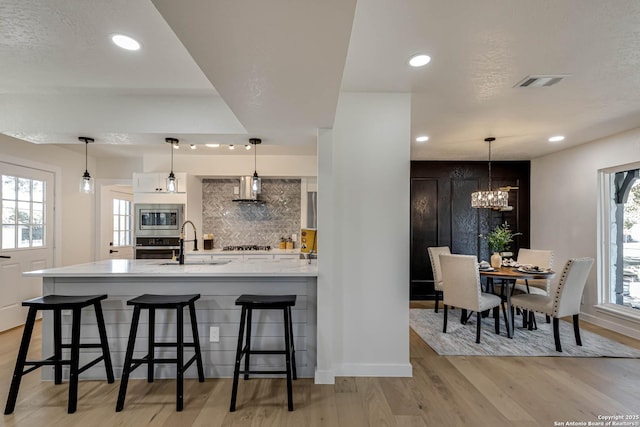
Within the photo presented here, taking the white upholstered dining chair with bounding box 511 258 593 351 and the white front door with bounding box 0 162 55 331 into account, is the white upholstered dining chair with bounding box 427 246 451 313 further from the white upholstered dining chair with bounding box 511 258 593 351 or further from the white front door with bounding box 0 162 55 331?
the white front door with bounding box 0 162 55 331

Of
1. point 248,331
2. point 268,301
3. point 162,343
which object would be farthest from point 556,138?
point 162,343

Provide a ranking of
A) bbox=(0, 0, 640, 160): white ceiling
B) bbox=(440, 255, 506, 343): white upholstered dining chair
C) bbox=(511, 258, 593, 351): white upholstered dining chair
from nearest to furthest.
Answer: bbox=(0, 0, 640, 160): white ceiling → bbox=(511, 258, 593, 351): white upholstered dining chair → bbox=(440, 255, 506, 343): white upholstered dining chair

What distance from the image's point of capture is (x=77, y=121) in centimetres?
281

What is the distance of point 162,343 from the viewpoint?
8.48 ft

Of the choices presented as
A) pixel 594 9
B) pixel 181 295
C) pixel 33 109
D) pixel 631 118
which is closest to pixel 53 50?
pixel 33 109

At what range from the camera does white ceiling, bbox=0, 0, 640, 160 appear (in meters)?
1.46

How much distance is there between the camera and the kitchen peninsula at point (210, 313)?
2766 mm

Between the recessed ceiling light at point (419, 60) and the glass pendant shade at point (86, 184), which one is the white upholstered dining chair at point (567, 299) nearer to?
the recessed ceiling light at point (419, 60)

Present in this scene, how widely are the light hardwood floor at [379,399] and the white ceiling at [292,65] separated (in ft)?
7.06

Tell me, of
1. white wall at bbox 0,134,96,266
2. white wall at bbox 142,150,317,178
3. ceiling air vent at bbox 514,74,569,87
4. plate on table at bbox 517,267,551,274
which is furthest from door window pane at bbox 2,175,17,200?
plate on table at bbox 517,267,551,274

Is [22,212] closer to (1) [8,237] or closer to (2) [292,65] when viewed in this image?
(1) [8,237]

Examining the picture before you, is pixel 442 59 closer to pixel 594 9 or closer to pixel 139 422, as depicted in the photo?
pixel 594 9

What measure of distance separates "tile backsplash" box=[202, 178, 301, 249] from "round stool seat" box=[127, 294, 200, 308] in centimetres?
315

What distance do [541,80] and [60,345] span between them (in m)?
4.36
